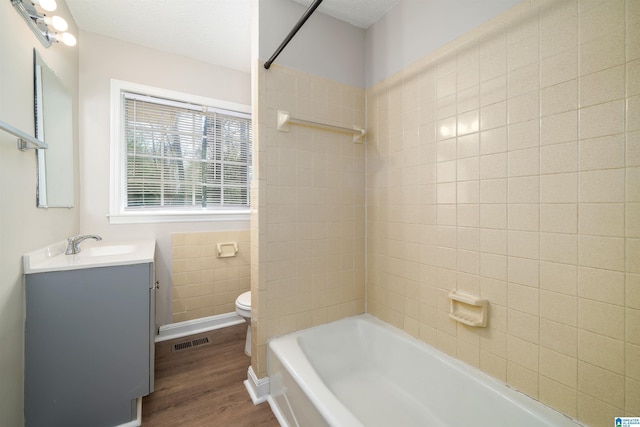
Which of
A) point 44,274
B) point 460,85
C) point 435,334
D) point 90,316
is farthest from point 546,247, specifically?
point 44,274

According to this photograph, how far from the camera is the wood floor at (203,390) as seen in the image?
143 cm

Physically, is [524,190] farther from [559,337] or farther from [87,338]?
[87,338]

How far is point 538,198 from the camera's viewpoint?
1058mm

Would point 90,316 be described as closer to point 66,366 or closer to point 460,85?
point 66,366

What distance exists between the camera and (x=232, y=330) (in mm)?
2453

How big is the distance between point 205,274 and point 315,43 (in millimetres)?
2223

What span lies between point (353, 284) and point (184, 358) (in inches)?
58.5

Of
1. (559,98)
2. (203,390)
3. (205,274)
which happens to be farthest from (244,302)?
(559,98)

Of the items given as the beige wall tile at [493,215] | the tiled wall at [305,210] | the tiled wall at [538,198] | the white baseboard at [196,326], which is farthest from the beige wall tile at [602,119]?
the white baseboard at [196,326]

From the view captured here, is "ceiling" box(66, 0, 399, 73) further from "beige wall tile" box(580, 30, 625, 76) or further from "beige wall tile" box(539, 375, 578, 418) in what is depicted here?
"beige wall tile" box(539, 375, 578, 418)

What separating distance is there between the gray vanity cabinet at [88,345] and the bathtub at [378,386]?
76 centimetres

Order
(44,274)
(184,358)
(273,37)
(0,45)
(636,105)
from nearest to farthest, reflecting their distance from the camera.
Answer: (636,105), (0,45), (44,274), (273,37), (184,358)

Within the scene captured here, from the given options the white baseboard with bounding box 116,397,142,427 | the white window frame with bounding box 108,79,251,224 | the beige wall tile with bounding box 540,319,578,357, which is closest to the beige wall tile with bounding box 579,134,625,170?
the beige wall tile with bounding box 540,319,578,357

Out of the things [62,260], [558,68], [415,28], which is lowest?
[62,260]
